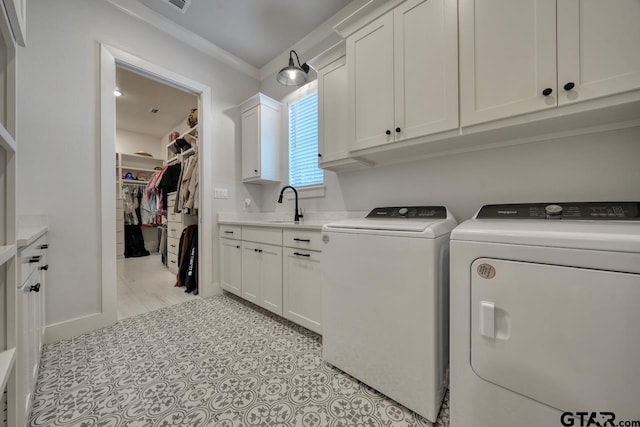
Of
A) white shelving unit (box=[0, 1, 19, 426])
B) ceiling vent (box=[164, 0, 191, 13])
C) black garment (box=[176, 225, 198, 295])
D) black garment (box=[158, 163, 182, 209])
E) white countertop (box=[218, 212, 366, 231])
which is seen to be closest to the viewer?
white shelving unit (box=[0, 1, 19, 426])

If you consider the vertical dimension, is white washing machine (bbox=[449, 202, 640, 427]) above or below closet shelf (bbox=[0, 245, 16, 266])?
below

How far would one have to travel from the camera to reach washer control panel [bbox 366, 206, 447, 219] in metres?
1.46

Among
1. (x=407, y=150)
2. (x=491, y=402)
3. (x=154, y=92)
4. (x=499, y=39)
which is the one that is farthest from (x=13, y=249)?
(x=154, y=92)

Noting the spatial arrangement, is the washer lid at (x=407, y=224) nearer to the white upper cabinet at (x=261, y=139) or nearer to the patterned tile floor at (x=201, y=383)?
the patterned tile floor at (x=201, y=383)

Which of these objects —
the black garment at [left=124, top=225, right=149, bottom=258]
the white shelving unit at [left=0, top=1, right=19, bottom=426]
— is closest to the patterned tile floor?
the white shelving unit at [left=0, top=1, right=19, bottom=426]

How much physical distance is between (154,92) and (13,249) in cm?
372

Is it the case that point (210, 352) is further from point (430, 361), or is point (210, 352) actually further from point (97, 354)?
point (430, 361)

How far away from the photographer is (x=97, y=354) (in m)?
1.52

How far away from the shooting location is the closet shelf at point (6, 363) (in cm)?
60

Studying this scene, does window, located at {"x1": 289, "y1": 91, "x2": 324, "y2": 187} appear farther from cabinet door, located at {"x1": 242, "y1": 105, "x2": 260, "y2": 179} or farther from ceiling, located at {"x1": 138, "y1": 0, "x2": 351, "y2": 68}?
ceiling, located at {"x1": 138, "y1": 0, "x2": 351, "y2": 68}

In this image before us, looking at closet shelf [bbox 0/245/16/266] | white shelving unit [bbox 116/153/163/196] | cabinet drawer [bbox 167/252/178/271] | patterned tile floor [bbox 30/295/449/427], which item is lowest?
patterned tile floor [bbox 30/295/449/427]

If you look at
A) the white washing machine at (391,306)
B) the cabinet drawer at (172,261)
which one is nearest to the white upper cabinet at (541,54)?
the white washing machine at (391,306)

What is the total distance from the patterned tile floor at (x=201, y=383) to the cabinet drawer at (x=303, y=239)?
0.68 meters

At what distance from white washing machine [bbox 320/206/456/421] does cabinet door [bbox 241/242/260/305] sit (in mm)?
939
